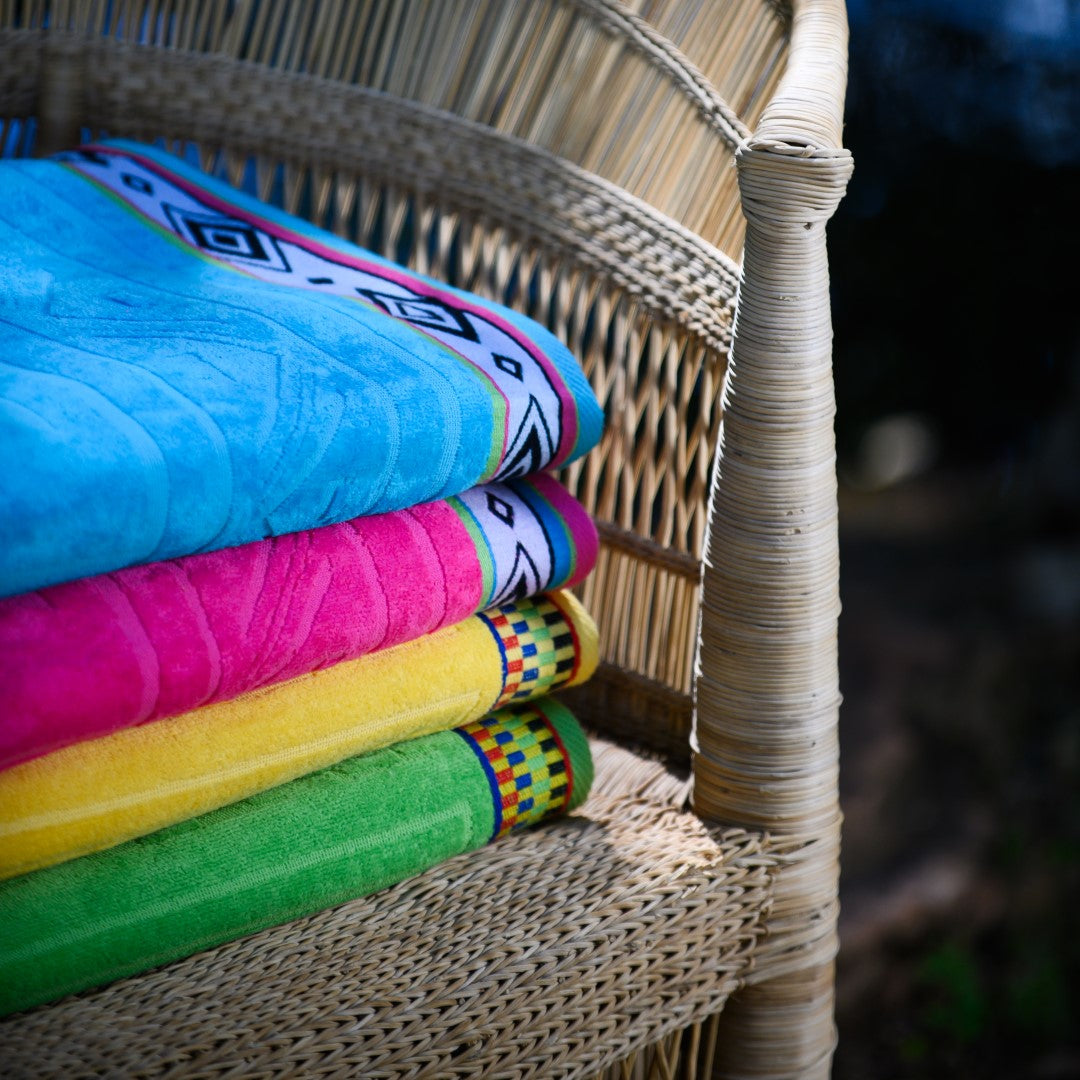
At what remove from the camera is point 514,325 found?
64cm

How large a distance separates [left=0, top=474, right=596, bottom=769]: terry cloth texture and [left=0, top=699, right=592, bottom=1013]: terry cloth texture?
6 centimetres

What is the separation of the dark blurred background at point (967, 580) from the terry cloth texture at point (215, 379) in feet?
2.73

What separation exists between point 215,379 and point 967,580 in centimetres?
121

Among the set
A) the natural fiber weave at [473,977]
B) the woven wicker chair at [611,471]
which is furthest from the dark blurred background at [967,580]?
the natural fiber weave at [473,977]

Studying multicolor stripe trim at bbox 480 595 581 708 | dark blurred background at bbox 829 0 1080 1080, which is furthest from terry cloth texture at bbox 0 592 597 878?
dark blurred background at bbox 829 0 1080 1080

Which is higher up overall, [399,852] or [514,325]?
[514,325]

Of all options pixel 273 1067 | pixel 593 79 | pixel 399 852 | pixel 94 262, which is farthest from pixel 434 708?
pixel 593 79

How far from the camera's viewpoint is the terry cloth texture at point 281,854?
0.48m

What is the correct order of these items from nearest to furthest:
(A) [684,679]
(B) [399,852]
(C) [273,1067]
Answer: (C) [273,1067] → (B) [399,852] → (A) [684,679]

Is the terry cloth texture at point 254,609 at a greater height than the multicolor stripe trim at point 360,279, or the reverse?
the multicolor stripe trim at point 360,279

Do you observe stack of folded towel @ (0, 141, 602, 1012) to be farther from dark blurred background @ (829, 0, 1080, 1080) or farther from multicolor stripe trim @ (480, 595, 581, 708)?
dark blurred background @ (829, 0, 1080, 1080)

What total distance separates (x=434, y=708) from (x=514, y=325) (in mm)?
200

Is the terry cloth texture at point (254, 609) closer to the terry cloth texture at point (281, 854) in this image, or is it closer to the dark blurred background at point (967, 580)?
the terry cloth texture at point (281, 854)

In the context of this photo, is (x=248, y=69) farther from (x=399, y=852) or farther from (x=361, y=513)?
(x=399, y=852)
